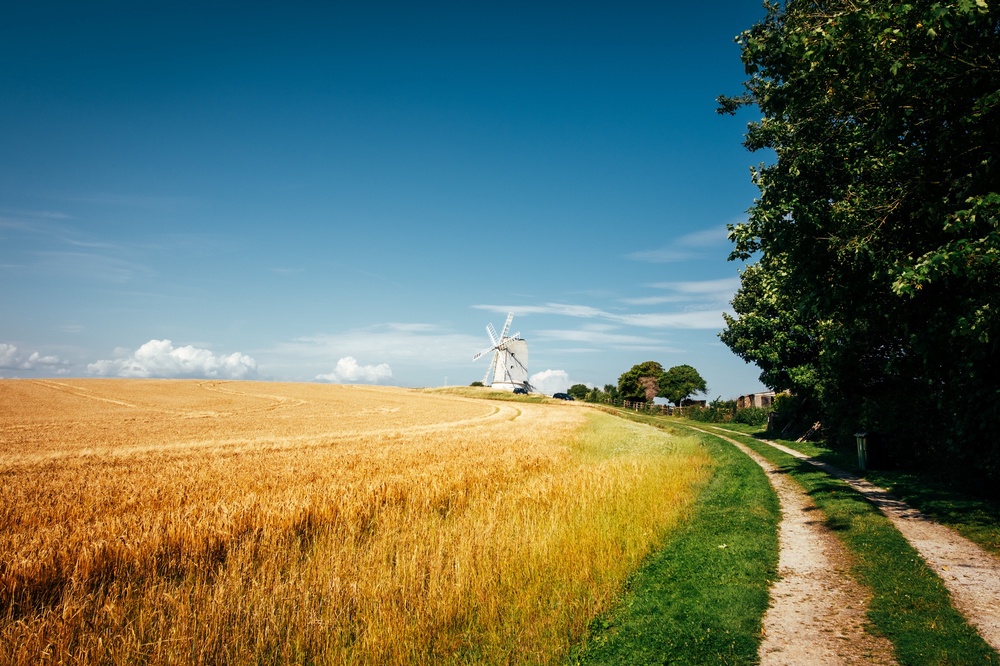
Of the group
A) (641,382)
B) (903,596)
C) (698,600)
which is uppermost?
(641,382)

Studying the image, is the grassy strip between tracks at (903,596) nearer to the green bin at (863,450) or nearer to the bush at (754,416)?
the green bin at (863,450)

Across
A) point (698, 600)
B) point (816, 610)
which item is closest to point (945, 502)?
point (816, 610)

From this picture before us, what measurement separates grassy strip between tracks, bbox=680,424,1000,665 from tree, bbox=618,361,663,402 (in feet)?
303

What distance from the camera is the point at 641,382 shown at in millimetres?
106062

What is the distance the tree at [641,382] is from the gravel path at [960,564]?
91.5m

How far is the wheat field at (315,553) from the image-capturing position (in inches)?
235

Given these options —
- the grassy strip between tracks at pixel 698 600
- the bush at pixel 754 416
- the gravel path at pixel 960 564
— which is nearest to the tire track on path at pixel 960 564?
the gravel path at pixel 960 564

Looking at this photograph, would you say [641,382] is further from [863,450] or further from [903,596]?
[903,596]

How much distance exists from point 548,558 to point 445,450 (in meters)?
12.5

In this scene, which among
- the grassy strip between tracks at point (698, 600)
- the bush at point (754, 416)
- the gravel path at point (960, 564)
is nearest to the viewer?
the grassy strip between tracks at point (698, 600)

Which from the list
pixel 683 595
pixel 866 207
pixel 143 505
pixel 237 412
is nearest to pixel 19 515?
pixel 143 505

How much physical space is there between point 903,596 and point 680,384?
3567 inches

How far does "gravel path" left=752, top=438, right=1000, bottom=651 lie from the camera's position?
6.52 m

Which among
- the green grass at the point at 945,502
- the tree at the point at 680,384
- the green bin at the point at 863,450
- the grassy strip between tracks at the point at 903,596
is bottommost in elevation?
the grassy strip between tracks at the point at 903,596
